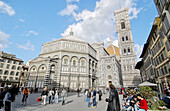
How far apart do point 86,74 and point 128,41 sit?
36.3 m

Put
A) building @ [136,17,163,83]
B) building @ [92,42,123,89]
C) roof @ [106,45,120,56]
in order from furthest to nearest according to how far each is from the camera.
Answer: roof @ [106,45,120,56] → building @ [92,42,123,89] → building @ [136,17,163,83]

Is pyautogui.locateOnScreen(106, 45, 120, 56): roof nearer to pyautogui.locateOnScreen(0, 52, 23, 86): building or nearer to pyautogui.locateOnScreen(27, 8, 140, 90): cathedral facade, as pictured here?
pyautogui.locateOnScreen(27, 8, 140, 90): cathedral facade

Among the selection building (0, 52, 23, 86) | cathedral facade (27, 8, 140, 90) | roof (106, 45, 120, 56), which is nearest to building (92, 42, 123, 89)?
cathedral facade (27, 8, 140, 90)

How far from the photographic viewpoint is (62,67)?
1176 inches

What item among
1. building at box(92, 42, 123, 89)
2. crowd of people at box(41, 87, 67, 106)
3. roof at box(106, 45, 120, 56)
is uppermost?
roof at box(106, 45, 120, 56)

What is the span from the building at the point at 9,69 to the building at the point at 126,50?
53775mm

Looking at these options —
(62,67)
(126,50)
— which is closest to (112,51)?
(126,50)

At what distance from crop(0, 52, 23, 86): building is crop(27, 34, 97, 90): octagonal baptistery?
17.7m

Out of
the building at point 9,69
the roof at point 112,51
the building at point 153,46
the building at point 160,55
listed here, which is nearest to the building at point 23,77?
the building at point 9,69

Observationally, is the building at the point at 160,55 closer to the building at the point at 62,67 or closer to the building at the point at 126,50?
the building at the point at 62,67

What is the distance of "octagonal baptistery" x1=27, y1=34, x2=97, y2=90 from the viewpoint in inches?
1094

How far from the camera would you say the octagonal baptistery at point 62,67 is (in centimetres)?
2780

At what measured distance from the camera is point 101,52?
169 feet

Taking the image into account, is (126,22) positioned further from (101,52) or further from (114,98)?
A: (114,98)
